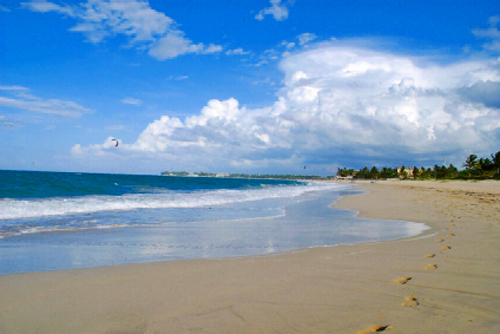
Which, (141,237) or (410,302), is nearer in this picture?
(410,302)

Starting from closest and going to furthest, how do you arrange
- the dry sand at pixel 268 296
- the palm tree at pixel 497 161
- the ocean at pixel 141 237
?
the dry sand at pixel 268 296
the ocean at pixel 141 237
the palm tree at pixel 497 161

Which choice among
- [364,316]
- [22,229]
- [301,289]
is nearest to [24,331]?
[301,289]

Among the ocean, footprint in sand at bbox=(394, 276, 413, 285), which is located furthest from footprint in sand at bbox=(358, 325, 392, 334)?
the ocean

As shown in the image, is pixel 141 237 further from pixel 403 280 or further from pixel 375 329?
pixel 375 329

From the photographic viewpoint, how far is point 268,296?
4.17 metres

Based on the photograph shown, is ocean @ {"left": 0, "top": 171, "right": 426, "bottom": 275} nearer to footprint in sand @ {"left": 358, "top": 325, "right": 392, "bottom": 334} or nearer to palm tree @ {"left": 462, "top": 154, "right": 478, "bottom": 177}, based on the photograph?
footprint in sand @ {"left": 358, "top": 325, "right": 392, "bottom": 334}

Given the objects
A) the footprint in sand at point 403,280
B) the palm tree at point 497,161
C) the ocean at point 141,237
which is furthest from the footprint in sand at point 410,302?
the palm tree at point 497,161

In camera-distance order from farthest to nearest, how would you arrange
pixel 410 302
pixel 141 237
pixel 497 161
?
1. pixel 497 161
2. pixel 141 237
3. pixel 410 302

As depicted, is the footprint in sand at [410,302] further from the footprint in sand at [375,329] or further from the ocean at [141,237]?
the ocean at [141,237]

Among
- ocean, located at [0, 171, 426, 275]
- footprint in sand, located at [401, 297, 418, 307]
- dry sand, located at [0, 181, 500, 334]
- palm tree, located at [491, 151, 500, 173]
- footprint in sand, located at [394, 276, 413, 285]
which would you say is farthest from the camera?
palm tree, located at [491, 151, 500, 173]

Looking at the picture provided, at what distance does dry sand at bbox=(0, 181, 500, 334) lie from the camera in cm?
336

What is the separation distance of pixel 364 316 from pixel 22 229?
10.4 meters

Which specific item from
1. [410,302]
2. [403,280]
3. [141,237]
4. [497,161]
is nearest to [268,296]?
[410,302]

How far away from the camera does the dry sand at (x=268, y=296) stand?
336 centimetres
